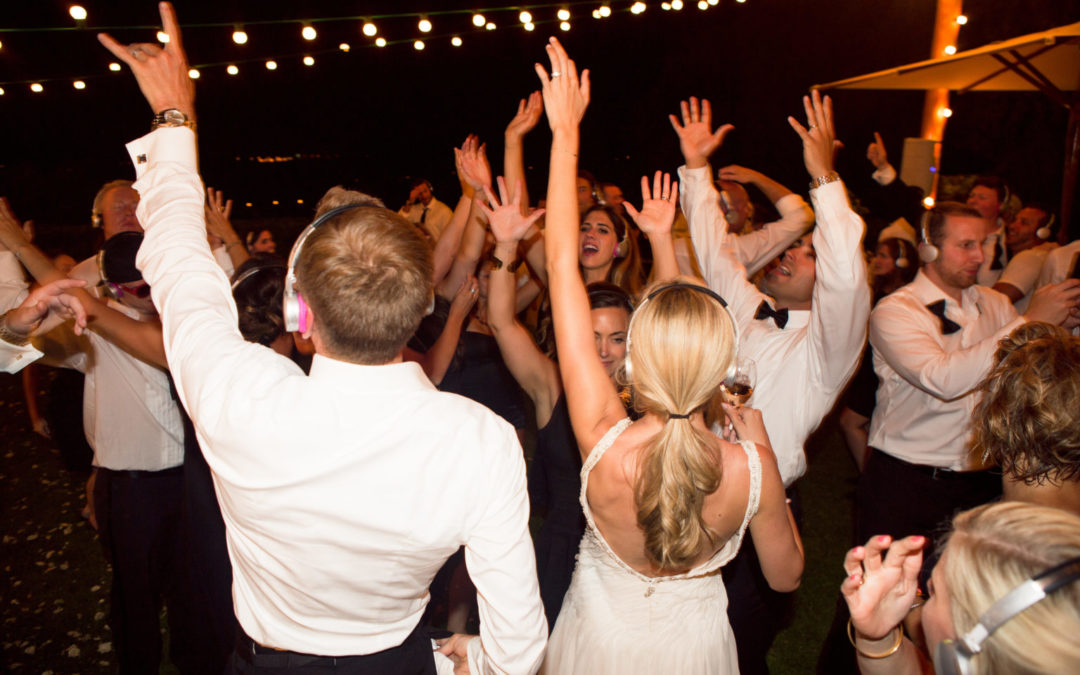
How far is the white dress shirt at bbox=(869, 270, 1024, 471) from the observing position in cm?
240

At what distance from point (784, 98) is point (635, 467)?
36.1ft

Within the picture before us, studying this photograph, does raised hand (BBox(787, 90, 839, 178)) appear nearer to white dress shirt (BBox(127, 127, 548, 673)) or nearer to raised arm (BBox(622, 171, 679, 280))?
raised arm (BBox(622, 171, 679, 280))

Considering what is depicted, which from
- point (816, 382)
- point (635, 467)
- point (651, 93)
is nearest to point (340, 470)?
point (635, 467)

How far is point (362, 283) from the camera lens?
122 centimetres

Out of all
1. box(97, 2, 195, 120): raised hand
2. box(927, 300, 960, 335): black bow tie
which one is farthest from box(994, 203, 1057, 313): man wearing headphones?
box(97, 2, 195, 120): raised hand

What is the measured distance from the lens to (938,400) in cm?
263

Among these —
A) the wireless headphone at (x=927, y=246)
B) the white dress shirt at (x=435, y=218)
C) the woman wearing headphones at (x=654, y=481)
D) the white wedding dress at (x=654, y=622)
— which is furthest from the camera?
the white dress shirt at (x=435, y=218)

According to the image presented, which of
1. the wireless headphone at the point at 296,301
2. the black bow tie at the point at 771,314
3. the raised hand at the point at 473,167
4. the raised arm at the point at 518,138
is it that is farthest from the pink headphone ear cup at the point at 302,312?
the black bow tie at the point at 771,314

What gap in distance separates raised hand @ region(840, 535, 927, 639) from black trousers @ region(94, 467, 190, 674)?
240 centimetres

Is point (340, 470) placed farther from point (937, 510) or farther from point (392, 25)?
point (392, 25)

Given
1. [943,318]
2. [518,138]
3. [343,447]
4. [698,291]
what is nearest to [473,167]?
[518,138]

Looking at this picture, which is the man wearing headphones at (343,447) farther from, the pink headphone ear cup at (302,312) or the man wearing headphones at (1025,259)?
the man wearing headphones at (1025,259)

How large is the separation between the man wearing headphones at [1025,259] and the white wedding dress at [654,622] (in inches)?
145

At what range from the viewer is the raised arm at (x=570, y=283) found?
1.66 metres
